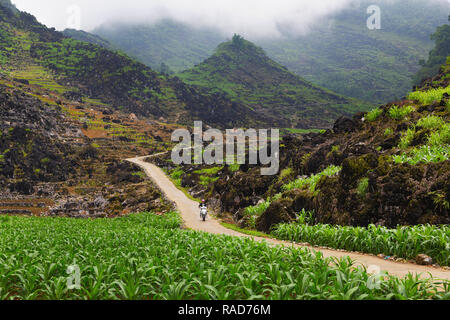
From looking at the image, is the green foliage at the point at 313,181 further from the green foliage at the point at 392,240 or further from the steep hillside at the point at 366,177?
the green foliage at the point at 392,240

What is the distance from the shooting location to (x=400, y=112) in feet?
68.7

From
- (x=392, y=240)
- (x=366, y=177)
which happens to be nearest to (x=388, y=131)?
(x=366, y=177)

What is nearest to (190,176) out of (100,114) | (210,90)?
(100,114)

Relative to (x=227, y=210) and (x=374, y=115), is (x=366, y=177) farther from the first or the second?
(x=227, y=210)

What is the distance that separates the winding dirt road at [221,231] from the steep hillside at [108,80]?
246ft

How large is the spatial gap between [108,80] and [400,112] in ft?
438

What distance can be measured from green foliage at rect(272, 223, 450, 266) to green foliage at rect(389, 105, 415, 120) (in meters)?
13.8

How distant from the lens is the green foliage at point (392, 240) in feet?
27.1

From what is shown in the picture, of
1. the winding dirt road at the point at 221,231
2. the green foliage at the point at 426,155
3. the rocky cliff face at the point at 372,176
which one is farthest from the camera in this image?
the green foliage at the point at 426,155

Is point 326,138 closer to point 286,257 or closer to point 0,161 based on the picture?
point 286,257

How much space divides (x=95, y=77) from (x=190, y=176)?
369 feet

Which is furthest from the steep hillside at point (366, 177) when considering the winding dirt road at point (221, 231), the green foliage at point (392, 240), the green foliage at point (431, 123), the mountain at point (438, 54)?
the mountain at point (438, 54)

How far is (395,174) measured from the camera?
40.1 feet

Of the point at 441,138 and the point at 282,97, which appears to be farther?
the point at 282,97
